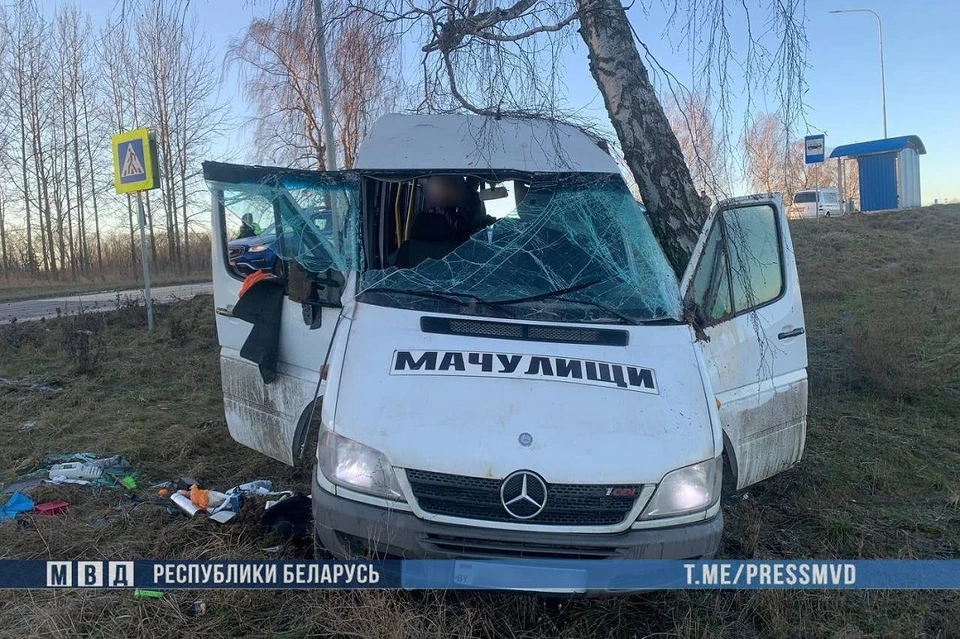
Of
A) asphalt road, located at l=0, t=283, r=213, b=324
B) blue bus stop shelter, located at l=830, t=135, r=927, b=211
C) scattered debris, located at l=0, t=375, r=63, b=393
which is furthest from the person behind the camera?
blue bus stop shelter, located at l=830, t=135, r=927, b=211

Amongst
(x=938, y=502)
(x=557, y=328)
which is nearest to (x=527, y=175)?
(x=557, y=328)

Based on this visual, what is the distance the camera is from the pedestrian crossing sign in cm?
888

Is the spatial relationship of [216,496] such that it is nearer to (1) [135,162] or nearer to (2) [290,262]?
(2) [290,262]

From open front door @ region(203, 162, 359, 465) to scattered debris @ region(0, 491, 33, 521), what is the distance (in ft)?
4.23

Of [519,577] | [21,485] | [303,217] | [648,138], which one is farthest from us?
[648,138]

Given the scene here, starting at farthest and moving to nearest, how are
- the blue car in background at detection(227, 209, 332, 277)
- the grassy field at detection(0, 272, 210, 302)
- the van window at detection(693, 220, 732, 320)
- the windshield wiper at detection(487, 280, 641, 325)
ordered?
the grassy field at detection(0, 272, 210, 302), the blue car in background at detection(227, 209, 332, 277), the van window at detection(693, 220, 732, 320), the windshield wiper at detection(487, 280, 641, 325)

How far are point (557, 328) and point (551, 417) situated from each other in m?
0.57

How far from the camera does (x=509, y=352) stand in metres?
3.01

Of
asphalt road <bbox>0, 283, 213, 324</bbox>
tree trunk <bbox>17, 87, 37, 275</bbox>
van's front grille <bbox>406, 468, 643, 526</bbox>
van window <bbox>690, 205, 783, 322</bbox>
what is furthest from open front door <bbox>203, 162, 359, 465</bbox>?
tree trunk <bbox>17, 87, 37, 275</bbox>

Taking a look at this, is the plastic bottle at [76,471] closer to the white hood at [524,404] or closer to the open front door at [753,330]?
the white hood at [524,404]

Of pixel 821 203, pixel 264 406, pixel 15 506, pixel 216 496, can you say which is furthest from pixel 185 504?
pixel 821 203

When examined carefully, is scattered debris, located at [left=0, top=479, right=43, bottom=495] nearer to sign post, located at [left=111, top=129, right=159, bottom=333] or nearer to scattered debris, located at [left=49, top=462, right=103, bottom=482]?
scattered debris, located at [left=49, top=462, right=103, bottom=482]

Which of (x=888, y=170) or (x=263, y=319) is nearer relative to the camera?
(x=263, y=319)

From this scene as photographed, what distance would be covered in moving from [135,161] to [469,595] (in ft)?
27.0
